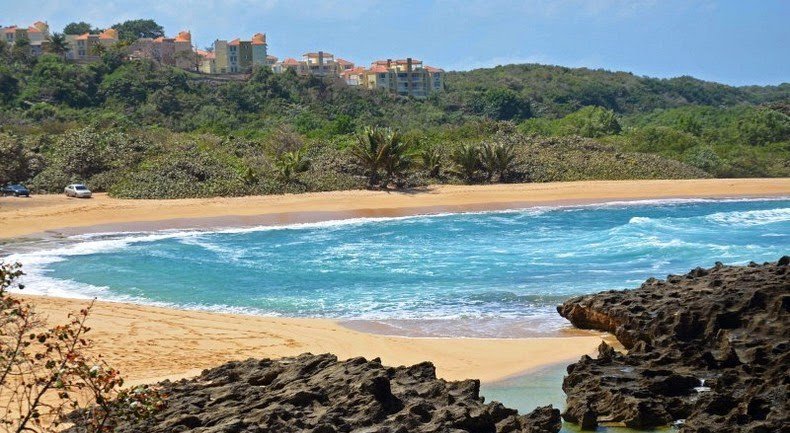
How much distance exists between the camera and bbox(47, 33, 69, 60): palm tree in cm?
8806

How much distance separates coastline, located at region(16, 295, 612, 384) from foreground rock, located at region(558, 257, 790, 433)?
1244 mm

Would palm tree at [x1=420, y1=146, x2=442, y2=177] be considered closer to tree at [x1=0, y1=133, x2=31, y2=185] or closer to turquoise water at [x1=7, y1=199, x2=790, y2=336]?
turquoise water at [x1=7, y1=199, x2=790, y2=336]

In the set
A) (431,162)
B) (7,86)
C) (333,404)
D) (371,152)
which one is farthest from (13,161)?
(333,404)

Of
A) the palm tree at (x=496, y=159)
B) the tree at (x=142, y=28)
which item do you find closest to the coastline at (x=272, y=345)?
the palm tree at (x=496, y=159)

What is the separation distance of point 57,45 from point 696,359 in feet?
272

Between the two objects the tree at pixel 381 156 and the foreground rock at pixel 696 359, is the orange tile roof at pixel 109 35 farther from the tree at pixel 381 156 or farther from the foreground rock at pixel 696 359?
the foreground rock at pixel 696 359

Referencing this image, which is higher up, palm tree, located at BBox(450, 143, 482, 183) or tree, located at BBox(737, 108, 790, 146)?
tree, located at BBox(737, 108, 790, 146)

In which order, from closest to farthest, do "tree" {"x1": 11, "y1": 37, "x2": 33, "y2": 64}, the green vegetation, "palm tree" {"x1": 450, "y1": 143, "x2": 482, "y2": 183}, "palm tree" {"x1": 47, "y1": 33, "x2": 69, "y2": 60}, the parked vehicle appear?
A: the parked vehicle < the green vegetation < "palm tree" {"x1": 450, "y1": 143, "x2": 482, "y2": 183} < "tree" {"x1": 11, "y1": 37, "x2": 33, "y2": 64} < "palm tree" {"x1": 47, "y1": 33, "x2": 69, "y2": 60}

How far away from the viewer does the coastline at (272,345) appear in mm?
15383

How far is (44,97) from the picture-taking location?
7056cm

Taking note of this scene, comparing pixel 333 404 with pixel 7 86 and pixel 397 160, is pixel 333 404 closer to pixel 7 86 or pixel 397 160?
pixel 397 160

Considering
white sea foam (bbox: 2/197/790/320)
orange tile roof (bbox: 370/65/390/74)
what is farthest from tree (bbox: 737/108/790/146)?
orange tile roof (bbox: 370/65/390/74)

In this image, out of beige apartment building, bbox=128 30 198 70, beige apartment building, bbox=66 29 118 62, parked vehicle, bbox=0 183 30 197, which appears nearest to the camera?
parked vehicle, bbox=0 183 30 197

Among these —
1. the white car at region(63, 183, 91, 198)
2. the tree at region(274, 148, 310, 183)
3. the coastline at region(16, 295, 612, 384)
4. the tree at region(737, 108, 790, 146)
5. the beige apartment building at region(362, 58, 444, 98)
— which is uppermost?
the beige apartment building at region(362, 58, 444, 98)
